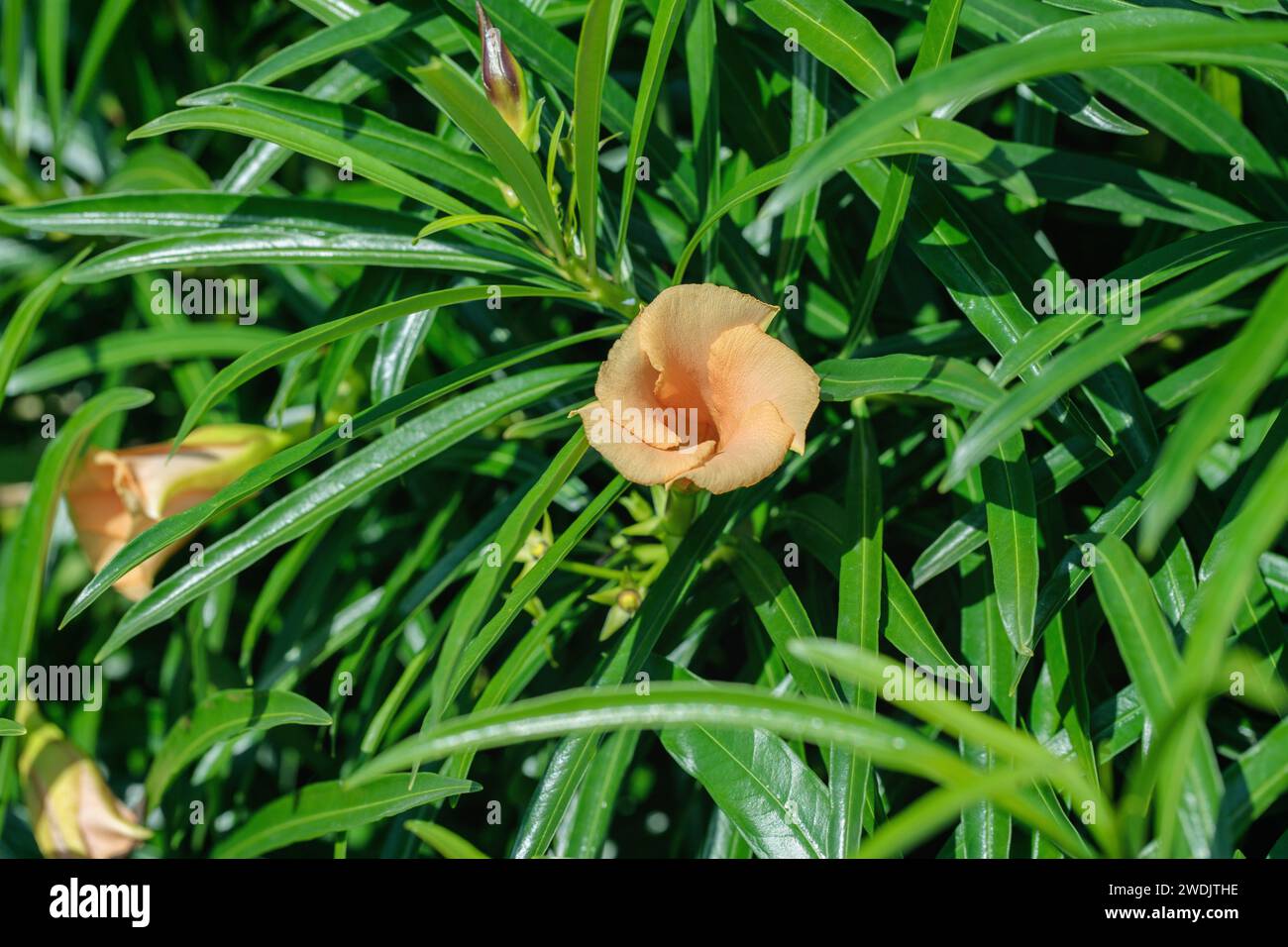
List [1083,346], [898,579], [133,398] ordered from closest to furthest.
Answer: [1083,346] < [898,579] < [133,398]

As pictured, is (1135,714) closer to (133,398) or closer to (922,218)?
(922,218)

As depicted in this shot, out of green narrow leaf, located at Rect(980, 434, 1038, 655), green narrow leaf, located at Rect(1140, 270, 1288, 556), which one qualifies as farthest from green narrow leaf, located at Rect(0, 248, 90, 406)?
green narrow leaf, located at Rect(1140, 270, 1288, 556)

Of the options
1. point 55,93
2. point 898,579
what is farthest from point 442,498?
point 55,93

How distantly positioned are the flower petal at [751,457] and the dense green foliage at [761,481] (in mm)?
113

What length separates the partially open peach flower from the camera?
73 centimetres

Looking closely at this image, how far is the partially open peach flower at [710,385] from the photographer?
0.73 metres

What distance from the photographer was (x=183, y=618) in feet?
4.31

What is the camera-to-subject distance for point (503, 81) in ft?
2.68

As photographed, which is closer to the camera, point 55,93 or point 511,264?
point 511,264

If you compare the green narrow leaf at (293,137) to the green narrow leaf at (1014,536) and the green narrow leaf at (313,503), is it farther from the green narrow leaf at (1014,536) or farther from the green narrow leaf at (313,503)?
the green narrow leaf at (1014,536)

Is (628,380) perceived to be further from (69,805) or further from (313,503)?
(69,805)

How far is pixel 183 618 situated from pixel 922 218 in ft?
3.25

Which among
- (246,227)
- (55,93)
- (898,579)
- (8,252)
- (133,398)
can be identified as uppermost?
(55,93)
